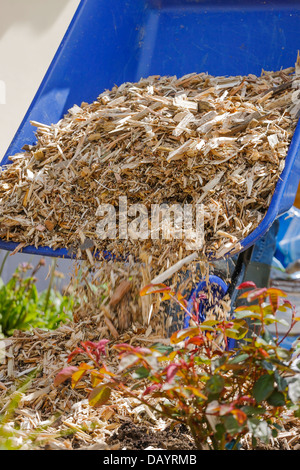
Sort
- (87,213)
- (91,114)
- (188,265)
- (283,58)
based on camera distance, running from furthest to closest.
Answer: (283,58), (91,114), (87,213), (188,265)

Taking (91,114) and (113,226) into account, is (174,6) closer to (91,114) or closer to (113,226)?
(91,114)

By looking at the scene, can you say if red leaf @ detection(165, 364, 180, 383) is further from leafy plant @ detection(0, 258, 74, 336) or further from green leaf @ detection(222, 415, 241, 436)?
leafy plant @ detection(0, 258, 74, 336)

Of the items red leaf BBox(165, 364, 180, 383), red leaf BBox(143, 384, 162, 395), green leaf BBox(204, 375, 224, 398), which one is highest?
red leaf BBox(165, 364, 180, 383)

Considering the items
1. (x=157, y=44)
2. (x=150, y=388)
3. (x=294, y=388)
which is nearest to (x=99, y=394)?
(x=150, y=388)

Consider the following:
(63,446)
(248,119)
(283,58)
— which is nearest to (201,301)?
(248,119)

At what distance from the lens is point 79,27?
2.17 m

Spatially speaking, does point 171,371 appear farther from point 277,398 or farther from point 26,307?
point 26,307

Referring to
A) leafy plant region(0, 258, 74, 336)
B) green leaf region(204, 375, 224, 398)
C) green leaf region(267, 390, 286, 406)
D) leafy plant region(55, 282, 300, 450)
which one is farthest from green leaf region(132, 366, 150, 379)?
leafy plant region(0, 258, 74, 336)

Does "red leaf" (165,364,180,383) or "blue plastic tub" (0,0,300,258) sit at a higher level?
"blue plastic tub" (0,0,300,258)

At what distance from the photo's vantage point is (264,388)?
0.85m

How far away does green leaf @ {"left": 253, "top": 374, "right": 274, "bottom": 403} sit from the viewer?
84 cm

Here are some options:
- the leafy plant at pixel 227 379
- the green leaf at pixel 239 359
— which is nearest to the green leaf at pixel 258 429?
the leafy plant at pixel 227 379

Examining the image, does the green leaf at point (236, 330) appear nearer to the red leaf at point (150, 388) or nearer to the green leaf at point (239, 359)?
the green leaf at point (239, 359)
